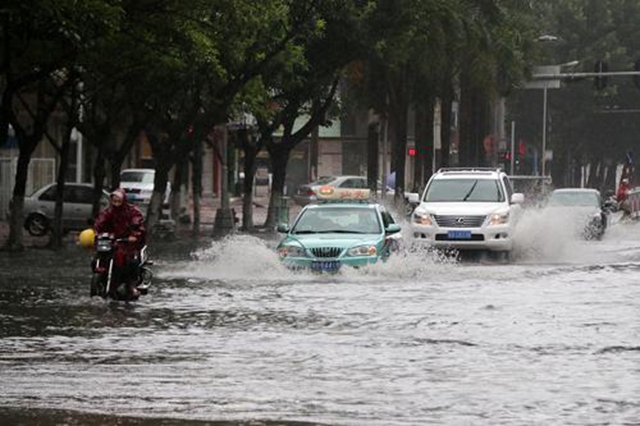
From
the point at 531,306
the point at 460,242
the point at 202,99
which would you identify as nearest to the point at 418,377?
the point at 531,306

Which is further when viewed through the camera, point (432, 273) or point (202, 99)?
point (202, 99)

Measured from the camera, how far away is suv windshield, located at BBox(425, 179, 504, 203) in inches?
1448

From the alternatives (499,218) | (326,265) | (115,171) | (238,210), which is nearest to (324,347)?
(326,265)

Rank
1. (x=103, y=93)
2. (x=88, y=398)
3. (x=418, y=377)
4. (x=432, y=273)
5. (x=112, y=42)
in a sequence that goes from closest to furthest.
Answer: (x=88, y=398)
(x=418, y=377)
(x=432, y=273)
(x=112, y=42)
(x=103, y=93)

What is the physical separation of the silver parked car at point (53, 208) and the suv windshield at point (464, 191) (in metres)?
13.2

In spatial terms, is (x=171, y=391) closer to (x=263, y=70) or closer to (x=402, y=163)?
(x=263, y=70)

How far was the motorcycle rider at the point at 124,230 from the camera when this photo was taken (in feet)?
76.6

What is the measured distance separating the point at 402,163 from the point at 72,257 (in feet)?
78.2

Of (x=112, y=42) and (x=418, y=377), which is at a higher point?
(x=112, y=42)

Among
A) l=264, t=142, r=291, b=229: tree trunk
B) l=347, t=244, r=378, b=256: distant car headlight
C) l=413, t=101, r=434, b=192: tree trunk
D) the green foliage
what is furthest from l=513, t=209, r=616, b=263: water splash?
the green foliage

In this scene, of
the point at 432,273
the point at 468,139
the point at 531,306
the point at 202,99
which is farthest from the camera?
the point at 468,139

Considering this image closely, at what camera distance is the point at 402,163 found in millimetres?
58500

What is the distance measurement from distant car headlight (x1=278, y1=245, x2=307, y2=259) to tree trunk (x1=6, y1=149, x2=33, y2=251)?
9.70 meters

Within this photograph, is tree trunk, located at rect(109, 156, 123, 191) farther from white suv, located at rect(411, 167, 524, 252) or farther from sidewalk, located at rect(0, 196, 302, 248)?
white suv, located at rect(411, 167, 524, 252)
